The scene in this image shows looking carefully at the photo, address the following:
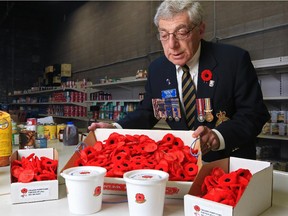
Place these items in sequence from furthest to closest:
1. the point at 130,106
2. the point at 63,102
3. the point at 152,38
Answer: the point at 63,102 < the point at 152,38 < the point at 130,106

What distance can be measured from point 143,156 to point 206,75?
88 cm

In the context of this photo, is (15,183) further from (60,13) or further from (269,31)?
(60,13)

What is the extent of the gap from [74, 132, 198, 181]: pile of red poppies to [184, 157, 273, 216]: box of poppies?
0.26 ft

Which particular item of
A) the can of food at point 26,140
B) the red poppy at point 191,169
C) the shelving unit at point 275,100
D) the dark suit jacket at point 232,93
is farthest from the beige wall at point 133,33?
the red poppy at point 191,169

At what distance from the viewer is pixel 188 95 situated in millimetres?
1786

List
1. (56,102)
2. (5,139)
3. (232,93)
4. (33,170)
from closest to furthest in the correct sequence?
(33,170), (5,139), (232,93), (56,102)

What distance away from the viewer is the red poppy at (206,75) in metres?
1.74

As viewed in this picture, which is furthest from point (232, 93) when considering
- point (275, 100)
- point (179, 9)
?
point (275, 100)

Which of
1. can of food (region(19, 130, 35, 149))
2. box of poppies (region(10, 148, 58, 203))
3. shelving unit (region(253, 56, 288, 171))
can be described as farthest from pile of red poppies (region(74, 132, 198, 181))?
shelving unit (region(253, 56, 288, 171))

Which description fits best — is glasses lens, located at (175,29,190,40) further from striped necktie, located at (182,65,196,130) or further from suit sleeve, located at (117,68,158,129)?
suit sleeve, located at (117,68,158,129)

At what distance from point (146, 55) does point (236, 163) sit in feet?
19.4

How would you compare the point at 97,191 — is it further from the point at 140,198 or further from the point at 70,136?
the point at 70,136

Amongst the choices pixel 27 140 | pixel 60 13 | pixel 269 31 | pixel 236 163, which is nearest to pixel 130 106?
pixel 269 31

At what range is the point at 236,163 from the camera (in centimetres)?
103
